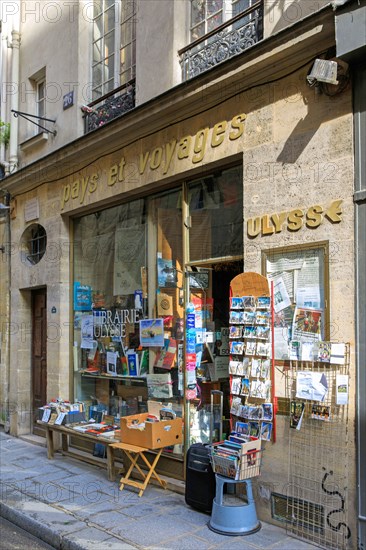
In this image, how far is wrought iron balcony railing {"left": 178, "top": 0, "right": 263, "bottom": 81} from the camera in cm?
581

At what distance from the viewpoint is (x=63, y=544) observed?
16.1ft

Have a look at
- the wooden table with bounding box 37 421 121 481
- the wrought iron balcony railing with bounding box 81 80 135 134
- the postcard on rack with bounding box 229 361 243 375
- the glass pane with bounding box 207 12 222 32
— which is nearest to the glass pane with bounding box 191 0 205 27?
the glass pane with bounding box 207 12 222 32

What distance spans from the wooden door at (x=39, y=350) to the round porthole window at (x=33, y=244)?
581 millimetres

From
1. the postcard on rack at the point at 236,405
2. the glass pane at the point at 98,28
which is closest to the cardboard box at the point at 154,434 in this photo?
the postcard on rack at the point at 236,405

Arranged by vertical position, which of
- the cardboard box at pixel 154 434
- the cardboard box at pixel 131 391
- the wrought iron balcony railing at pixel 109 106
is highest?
the wrought iron balcony railing at pixel 109 106

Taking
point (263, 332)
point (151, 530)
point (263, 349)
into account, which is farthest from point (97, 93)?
point (151, 530)

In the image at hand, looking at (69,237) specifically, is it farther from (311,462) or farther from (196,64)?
(311,462)

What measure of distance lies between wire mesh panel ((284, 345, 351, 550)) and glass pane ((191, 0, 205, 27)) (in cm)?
441

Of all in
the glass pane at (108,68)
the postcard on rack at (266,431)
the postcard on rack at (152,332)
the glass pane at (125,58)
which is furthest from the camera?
the glass pane at (108,68)

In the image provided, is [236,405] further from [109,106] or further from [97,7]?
[97,7]

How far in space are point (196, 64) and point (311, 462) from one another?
4614mm

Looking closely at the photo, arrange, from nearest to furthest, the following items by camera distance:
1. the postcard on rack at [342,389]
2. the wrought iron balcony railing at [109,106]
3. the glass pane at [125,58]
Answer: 1. the postcard on rack at [342,389]
2. the wrought iron balcony railing at [109,106]
3. the glass pane at [125,58]

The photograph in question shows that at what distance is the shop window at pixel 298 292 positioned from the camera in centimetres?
485

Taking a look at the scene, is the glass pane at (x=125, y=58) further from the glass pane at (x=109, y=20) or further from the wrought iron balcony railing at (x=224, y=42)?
the wrought iron balcony railing at (x=224, y=42)
